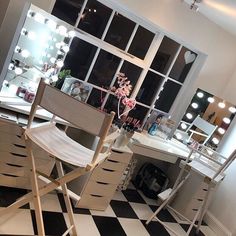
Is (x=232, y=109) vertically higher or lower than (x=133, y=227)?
higher

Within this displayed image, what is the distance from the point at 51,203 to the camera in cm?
242

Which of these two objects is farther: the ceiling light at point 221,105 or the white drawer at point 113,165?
the ceiling light at point 221,105

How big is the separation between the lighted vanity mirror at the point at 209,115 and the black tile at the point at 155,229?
4.11 ft

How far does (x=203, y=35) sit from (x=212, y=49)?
0.23 meters

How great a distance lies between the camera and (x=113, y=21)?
120 inches

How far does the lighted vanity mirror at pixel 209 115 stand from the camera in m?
3.58

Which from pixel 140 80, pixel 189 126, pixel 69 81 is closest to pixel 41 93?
pixel 69 81

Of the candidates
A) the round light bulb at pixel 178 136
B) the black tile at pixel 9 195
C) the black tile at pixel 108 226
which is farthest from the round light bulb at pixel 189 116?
the black tile at pixel 9 195

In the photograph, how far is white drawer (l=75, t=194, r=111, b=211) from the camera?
2.49 meters

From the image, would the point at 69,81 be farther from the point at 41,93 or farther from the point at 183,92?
the point at 183,92

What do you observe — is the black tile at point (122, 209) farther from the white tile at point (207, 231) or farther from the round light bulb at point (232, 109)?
the round light bulb at point (232, 109)

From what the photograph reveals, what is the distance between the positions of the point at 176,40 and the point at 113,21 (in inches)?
31.7

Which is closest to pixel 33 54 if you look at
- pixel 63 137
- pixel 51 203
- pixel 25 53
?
pixel 25 53

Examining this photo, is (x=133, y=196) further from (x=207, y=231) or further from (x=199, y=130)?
(x=199, y=130)
